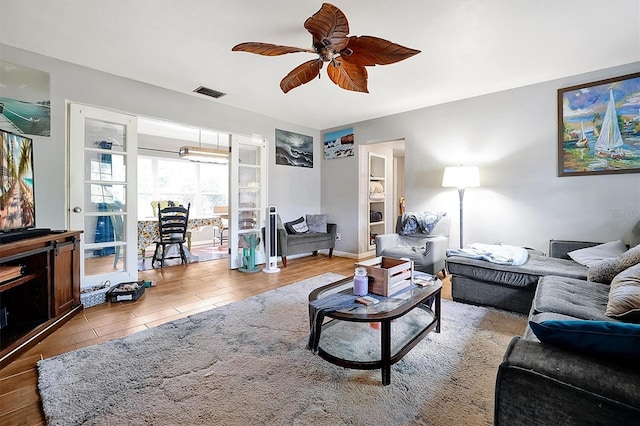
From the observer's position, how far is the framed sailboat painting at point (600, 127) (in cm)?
284

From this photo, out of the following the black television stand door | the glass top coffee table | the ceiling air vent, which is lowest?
the glass top coffee table

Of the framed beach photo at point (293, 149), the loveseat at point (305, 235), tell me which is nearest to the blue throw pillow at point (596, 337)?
the loveseat at point (305, 235)

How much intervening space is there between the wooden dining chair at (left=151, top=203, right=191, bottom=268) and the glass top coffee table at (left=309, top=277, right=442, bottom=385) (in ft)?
10.9

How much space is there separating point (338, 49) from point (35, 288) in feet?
9.91

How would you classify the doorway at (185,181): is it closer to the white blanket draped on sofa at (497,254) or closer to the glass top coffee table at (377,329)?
the glass top coffee table at (377,329)

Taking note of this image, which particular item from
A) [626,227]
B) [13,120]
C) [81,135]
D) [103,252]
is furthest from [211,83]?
[626,227]

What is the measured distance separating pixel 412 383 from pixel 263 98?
12.1 ft

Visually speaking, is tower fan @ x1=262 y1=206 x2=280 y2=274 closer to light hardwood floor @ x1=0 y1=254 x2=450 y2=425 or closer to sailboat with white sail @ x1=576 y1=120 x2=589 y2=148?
light hardwood floor @ x1=0 y1=254 x2=450 y2=425

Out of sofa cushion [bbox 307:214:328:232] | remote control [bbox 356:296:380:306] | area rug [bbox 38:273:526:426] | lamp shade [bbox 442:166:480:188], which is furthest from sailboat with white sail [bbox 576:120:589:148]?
sofa cushion [bbox 307:214:328:232]

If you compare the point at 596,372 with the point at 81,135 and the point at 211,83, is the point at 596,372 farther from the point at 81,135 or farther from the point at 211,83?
the point at 81,135

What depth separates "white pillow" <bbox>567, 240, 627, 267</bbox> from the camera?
2568 mm

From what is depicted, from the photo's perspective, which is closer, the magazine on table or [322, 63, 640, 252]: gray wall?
the magazine on table

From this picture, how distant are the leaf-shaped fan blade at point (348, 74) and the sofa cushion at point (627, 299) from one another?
213 cm

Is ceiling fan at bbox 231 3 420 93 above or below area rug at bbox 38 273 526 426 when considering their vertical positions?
above
